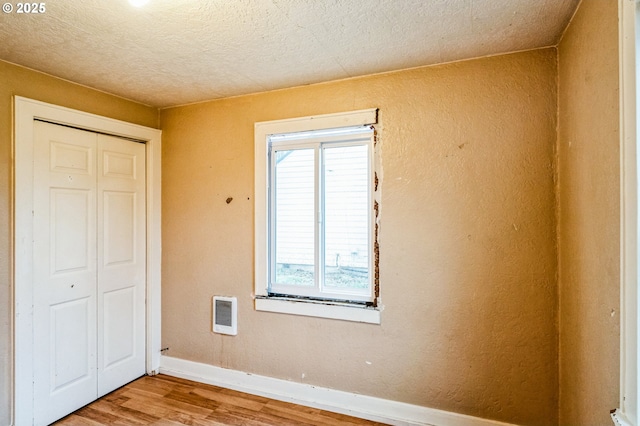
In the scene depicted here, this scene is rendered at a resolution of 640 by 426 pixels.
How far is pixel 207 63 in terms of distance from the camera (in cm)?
210

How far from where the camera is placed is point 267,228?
260 centimetres

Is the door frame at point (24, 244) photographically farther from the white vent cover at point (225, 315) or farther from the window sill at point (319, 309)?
the window sill at point (319, 309)

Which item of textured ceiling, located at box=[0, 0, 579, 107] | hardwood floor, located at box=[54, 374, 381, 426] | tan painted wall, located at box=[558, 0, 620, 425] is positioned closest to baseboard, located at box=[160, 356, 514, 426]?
hardwood floor, located at box=[54, 374, 381, 426]

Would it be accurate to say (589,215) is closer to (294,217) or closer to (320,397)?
(294,217)

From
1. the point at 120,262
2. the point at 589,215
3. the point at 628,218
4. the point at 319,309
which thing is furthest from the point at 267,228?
the point at 628,218

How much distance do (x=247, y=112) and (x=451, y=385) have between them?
239 centimetres

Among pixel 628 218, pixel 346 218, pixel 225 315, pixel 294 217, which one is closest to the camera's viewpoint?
pixel 628 218

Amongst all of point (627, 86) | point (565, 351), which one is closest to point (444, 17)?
point (627, 86)

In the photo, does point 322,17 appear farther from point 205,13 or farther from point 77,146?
point 77,146

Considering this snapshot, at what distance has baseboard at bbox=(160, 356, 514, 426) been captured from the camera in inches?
84.0

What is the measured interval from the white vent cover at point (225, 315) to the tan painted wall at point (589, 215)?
217 cm

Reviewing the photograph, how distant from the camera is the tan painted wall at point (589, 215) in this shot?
1207 mm

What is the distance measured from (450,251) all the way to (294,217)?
113 cm

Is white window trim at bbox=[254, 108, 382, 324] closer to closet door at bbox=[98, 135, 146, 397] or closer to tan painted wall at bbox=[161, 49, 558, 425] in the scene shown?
tan painted wall at bbox=[161, 49, 558, 425]
